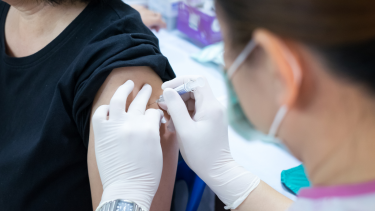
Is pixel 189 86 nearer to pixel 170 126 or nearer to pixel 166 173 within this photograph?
pixel 170 126

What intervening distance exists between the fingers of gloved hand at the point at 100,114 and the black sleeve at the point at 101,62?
0.23 ft

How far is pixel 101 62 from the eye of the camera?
862mm

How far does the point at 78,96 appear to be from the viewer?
0.85 meters

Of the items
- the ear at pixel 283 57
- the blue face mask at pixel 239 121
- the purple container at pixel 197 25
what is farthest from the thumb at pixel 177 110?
the purple container at pixel 197 25

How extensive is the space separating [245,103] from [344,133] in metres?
0.18

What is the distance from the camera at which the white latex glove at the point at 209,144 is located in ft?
2.88

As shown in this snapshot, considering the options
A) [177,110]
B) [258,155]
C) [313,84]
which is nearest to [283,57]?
[313,84]

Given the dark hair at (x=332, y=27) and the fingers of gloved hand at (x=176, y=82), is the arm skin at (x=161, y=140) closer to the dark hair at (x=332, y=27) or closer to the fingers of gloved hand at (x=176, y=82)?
the fingers of gloved hand at (x=176, y=82)

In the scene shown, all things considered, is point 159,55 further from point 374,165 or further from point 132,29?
point 374,165

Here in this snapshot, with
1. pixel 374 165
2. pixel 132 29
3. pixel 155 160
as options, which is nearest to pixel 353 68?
pixel 374 165

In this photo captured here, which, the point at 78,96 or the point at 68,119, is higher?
the point at 78,96

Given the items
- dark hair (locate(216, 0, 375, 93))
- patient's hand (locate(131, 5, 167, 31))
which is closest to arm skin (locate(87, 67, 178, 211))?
dark hair (locate(216, 0, 375, 93))

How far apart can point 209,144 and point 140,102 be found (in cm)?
26

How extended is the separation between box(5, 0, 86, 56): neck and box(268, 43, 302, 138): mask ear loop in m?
0.81
